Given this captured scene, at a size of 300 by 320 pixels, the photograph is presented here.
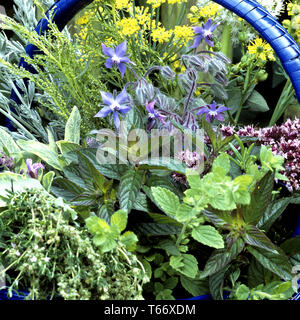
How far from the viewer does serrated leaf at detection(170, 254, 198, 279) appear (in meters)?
0.55

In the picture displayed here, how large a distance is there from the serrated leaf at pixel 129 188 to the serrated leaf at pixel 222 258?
13 cm

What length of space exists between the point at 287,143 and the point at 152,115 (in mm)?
222

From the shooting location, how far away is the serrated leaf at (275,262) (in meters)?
0.55

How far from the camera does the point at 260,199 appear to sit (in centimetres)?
55

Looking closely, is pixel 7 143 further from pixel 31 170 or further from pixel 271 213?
pixel 271 213

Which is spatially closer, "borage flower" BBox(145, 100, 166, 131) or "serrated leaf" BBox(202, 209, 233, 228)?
"serrated leaf" BBox(202, 209, 233, 228)

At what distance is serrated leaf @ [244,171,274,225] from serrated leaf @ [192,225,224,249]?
0.21 ft

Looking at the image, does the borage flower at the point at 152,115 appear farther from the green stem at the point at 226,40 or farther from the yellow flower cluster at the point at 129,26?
the green stem at the point at 226,40

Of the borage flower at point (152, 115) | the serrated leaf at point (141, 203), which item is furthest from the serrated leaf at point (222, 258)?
the borage flower at point (152, 115)

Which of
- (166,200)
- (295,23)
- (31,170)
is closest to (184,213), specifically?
(166,200)

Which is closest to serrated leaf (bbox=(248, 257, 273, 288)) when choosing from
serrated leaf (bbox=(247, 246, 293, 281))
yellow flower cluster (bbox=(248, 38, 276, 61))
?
serrated leaf (bbox=(247, 246, 293, 281))

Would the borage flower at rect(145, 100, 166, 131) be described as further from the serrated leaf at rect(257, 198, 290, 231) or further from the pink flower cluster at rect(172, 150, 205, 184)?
the serrated leaf at rect(257, 198, 290, 231)
